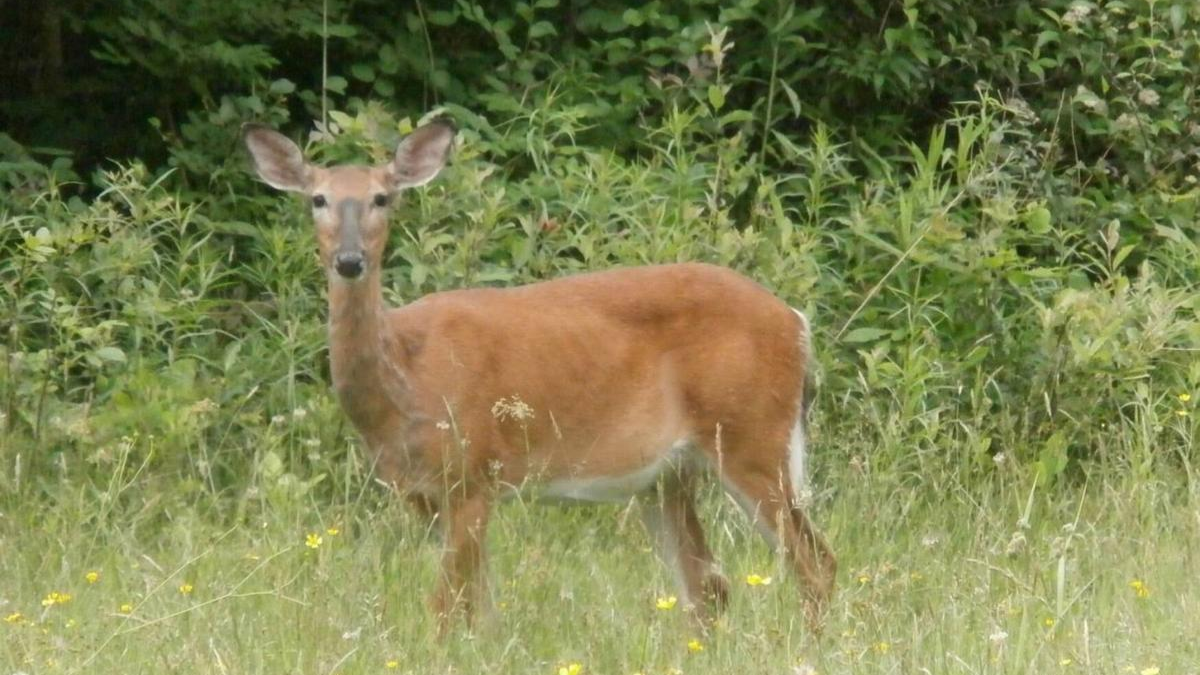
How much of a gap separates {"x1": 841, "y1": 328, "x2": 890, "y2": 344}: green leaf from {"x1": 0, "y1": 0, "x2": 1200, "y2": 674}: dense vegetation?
2.3 inches

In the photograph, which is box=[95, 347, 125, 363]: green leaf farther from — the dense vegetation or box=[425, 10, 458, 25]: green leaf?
box=[425, 10, 458, 25]: green leaf

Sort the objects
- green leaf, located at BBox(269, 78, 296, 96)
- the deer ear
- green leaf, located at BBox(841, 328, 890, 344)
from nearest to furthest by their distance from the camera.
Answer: the deer ear
green leaf, located at BBox(841, 328, 890, 344)
green leaf, located at BBox(269, 78, 296, 96)

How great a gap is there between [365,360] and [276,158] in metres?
0.77

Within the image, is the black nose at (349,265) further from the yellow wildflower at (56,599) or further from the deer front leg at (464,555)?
the yellow wildflower at (56,599)

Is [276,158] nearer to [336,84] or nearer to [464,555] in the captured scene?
[464,555]

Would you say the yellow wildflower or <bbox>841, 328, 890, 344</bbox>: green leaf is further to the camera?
<bbox>841, 328, 890, 344</bbox>: green leaf

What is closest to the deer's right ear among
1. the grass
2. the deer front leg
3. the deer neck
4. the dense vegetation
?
the deer neck

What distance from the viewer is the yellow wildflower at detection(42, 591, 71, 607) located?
4.68 metres

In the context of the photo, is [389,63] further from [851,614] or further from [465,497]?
[851,614]

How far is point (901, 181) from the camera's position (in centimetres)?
922

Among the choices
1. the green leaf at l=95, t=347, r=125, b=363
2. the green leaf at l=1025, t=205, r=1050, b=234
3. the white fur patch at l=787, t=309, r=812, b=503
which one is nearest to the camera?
the white fur patch at l=787, t=309, r=812, b=503

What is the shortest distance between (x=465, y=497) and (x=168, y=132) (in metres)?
3.53

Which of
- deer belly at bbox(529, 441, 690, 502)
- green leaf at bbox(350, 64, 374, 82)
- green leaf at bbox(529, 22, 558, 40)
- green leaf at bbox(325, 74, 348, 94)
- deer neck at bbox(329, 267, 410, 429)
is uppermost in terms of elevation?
deer neck at bbox(329, 267, 410, 429)

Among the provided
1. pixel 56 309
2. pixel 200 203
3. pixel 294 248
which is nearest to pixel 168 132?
pixel 200 203
